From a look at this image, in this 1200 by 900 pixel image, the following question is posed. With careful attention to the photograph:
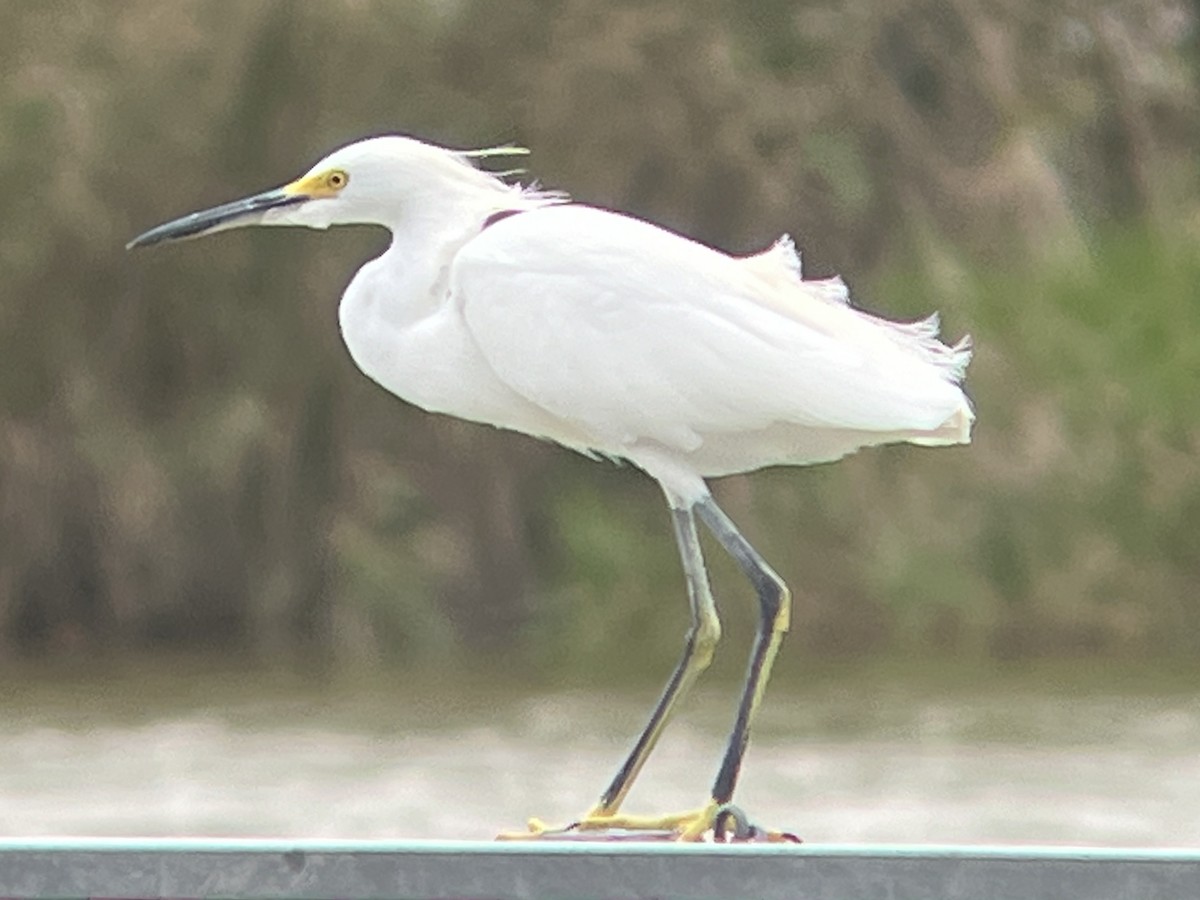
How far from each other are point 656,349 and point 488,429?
20.6 feet

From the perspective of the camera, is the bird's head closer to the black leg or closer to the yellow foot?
the black leg

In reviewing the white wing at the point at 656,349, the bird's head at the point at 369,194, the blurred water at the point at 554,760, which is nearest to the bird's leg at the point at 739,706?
the white wing at the point at 656,349

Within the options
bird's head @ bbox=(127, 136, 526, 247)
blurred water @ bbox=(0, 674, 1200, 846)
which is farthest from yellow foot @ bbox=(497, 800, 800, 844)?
blurred water @ bbox=(0, 674, 1200, 846)

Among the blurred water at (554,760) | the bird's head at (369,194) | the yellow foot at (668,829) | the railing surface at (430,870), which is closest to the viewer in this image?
the railing surface at (430,870)

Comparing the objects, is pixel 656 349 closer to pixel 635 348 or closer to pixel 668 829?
pixel 635 348

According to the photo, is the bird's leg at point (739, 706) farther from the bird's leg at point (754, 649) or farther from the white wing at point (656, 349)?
the white wing at point (656, 349)

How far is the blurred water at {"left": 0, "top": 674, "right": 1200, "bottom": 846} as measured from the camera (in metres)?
7.14

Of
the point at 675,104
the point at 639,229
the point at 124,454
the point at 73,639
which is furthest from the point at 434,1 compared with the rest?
the point at 639,229

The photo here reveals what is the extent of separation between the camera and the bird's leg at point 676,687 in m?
4.07

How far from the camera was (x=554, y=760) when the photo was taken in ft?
26.6

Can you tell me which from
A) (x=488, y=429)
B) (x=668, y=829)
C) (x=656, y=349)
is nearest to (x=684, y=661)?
(x=668, y=829)

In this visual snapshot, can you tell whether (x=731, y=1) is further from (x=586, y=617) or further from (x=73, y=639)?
(x=73, y=639)

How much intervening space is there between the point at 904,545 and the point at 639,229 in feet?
18.3

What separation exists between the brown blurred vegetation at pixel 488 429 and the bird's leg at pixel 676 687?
528 cm
